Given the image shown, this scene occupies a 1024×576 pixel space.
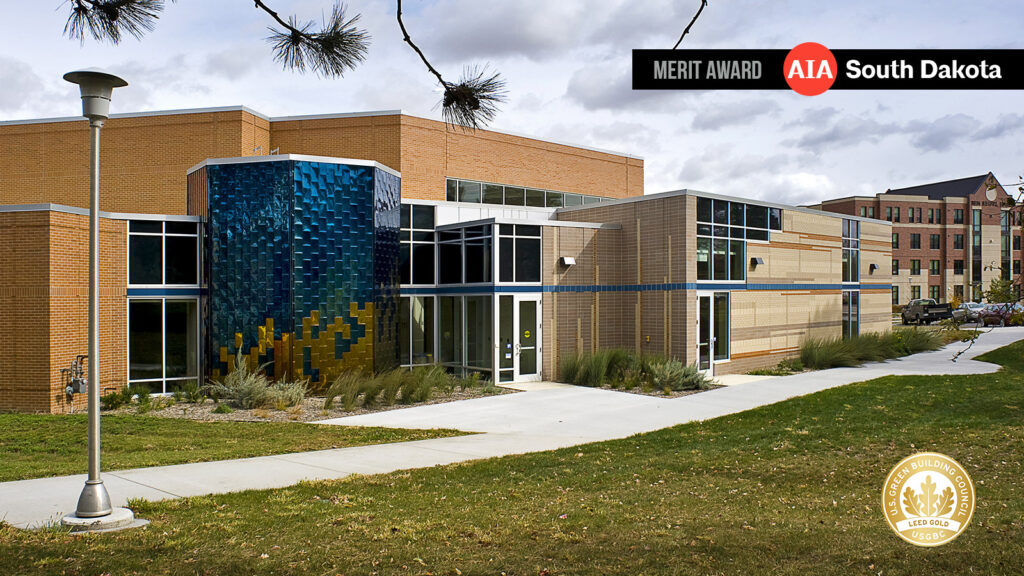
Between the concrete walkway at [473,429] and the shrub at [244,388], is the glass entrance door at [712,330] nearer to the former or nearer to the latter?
the concrete walkway at [473,429]

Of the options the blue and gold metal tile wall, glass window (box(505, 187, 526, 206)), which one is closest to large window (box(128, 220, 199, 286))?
the blue and gold metal tile wall

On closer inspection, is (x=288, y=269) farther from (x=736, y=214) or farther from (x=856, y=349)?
(x=856, y=349)

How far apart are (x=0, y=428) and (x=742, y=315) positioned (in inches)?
720

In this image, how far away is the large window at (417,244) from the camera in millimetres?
21609

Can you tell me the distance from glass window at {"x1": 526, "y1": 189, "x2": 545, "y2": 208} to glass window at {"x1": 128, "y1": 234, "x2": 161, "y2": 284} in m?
17.9

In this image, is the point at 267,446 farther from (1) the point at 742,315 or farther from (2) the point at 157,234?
(1) the point at 742,315

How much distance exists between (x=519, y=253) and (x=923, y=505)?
1436 cm

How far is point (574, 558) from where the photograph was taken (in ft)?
18.6

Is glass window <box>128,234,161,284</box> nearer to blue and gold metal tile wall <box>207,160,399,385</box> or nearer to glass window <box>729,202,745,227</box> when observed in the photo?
blue and gold metal tile wall <box>207,160,399,385</box>

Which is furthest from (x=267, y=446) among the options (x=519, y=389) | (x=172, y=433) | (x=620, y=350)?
(x=620, y=350)

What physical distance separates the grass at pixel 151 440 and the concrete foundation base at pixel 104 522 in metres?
2.80

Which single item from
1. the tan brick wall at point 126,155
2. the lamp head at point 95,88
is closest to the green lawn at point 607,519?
the lamp head at point 95,88

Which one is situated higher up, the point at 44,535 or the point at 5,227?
the point at 5,227

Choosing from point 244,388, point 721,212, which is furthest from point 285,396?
point 721,212
